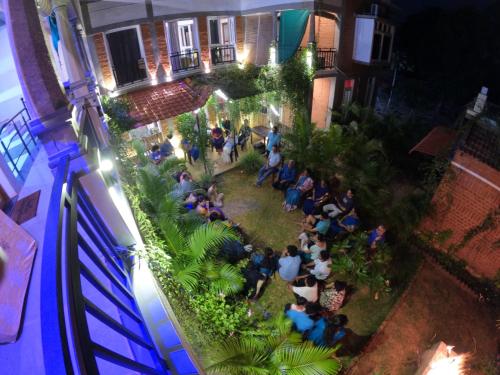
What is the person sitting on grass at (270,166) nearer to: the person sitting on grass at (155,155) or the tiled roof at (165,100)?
the tiled roof at (165,100)

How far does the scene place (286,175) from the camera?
9.98 metres

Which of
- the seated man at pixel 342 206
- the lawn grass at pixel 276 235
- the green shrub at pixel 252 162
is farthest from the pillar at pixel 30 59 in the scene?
the green shrub at pixel 252 162

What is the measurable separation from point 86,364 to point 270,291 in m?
6.06

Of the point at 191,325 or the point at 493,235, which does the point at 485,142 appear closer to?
the point at 493,235

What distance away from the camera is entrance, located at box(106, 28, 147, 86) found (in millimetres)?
10391

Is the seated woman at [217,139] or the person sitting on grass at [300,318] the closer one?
the person sitting on grass at [300,318]

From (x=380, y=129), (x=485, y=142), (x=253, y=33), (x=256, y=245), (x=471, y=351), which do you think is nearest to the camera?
(x=471, y=351)

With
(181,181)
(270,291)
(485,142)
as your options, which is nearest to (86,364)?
(270,291)

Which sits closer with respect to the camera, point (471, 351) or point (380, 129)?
point (471, 351)

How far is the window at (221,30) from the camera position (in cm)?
1233

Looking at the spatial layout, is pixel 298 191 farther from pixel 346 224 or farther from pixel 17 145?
pixel 17 145

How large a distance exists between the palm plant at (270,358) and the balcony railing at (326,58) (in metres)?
11.2

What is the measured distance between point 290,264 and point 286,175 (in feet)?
12.7

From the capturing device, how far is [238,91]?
12227 mm
